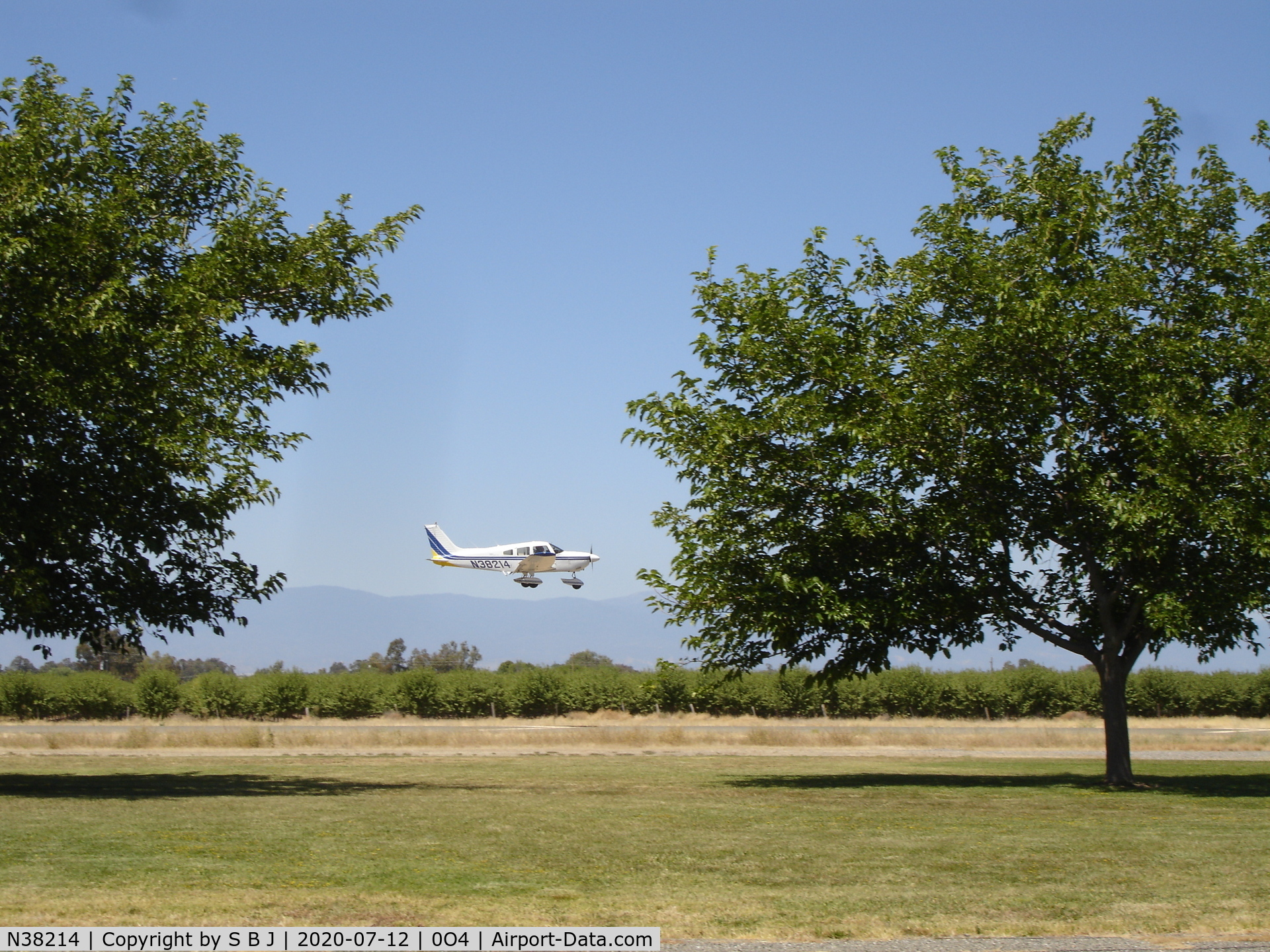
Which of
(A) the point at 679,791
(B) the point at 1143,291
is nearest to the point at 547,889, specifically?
(A) the point at 679,791

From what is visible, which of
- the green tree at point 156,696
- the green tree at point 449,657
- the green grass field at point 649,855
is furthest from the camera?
the green tree at point 449,657

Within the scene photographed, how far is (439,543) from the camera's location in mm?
100938

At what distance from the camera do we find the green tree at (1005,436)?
2034cm

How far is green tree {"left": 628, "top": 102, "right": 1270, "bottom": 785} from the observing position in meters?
20.3

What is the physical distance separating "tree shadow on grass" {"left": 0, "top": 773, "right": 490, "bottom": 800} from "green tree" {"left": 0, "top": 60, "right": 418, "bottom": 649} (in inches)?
110

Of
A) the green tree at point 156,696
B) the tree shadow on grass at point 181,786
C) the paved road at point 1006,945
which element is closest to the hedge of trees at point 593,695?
the green tree at point 156,696

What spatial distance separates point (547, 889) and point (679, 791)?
38.6 ft

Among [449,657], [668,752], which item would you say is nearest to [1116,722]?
[668,752]

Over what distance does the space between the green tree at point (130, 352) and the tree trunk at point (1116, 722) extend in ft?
53.9

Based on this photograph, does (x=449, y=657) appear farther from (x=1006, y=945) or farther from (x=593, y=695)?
(x=1006, y=945)

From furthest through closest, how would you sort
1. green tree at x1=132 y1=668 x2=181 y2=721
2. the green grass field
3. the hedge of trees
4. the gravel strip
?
green tree at x1=132 y1=668 x2=181 y2=721 → the hedge of trees → the gravel strip → the green grass field
